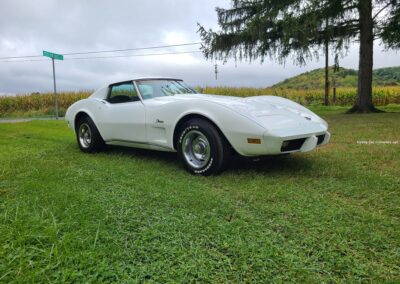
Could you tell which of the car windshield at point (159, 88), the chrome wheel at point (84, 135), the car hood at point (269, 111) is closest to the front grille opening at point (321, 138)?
the car hood at point (269, 111)

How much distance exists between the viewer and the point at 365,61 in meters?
12.8

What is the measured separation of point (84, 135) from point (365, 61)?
11.3 m

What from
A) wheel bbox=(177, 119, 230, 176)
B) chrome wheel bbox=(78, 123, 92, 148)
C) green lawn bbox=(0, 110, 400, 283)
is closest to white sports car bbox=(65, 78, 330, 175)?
wheel bbox=(177, 119, 230, 176)

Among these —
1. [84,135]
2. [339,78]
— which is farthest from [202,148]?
[339,78]

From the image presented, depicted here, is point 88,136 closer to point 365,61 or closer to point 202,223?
point 202,223

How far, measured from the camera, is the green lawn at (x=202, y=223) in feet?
5.85

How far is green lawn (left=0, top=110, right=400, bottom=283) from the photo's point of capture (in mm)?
1783

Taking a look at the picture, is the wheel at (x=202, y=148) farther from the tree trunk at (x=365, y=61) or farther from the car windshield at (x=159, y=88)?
the tree trunk at (x=365, y=61)

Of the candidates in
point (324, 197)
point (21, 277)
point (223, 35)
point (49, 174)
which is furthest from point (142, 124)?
point (223, 35)

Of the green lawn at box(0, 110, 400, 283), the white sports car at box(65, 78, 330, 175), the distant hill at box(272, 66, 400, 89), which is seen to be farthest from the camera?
the distant hill at box(272, 66, 400, 89)

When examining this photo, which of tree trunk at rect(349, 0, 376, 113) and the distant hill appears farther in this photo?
the distant hill

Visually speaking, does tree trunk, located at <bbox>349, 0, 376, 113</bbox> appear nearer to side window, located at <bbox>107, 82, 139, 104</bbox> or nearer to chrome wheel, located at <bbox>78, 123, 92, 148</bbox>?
side window, located at <bbox>107, 82, 139, 104</bbox>

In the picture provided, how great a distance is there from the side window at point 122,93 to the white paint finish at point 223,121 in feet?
0.34

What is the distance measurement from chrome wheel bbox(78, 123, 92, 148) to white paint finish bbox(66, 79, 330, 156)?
0.46 m
